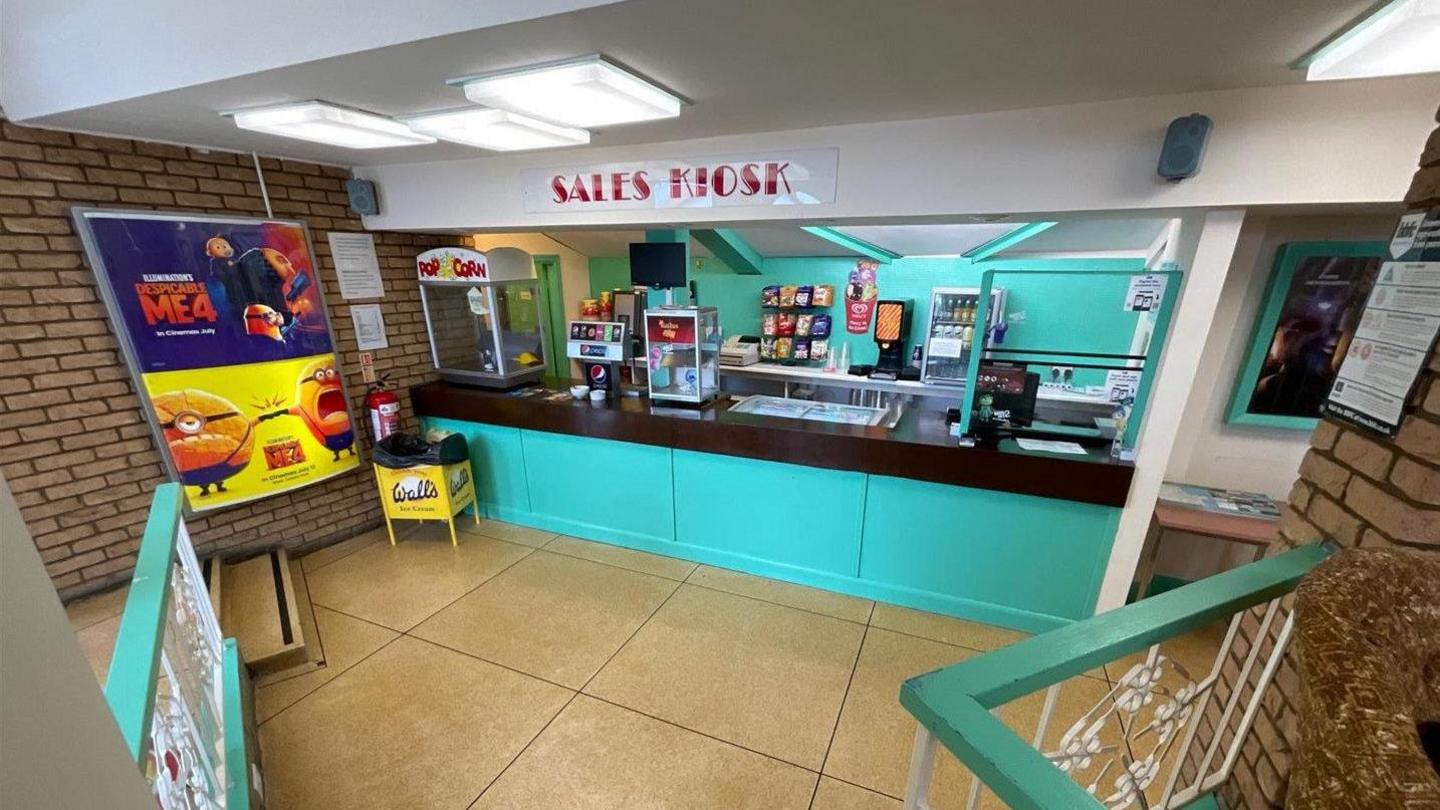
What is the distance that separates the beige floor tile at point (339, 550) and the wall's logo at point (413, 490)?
451mm

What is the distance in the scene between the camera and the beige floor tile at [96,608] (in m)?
2.37

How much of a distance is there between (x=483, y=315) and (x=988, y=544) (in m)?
3.52

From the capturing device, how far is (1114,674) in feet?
7.72

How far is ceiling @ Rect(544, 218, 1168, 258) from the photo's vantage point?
11.6 feet

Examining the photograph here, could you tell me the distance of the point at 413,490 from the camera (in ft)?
10.8

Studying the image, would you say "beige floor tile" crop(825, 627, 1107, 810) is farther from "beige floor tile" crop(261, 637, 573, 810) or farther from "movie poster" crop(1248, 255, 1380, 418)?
"movie poster" crop(1248, 255, 1380, 418)

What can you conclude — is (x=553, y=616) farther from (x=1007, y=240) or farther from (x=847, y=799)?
(x=1007, y=240)

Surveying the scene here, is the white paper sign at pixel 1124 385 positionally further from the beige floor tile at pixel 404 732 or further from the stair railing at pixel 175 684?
the stair railing at pixel 175 684

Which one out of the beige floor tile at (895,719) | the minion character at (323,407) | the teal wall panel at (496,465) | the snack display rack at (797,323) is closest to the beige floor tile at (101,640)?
the minion character at (323,407)

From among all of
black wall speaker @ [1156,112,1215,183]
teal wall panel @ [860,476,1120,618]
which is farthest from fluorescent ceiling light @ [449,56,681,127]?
teal wall panel @ [860,476,1120,618]

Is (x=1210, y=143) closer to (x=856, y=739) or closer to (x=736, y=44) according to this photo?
(x=736, y=44)

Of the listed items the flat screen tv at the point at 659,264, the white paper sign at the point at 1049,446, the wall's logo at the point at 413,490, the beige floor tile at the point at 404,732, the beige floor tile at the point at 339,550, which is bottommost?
the beige floor tile at the point at 404,732

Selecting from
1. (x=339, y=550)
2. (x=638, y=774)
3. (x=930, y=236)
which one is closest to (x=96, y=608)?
(x=339, y=550)

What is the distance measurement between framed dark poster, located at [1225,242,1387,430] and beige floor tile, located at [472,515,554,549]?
413cm
